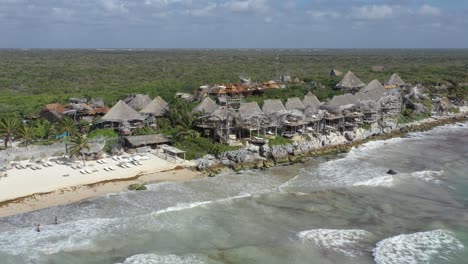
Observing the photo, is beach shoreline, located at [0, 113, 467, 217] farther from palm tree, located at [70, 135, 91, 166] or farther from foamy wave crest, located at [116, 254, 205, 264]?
foamy wave crest, located at [116, 254, 205, 264]

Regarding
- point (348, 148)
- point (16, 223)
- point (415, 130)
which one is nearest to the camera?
point (16, 223)

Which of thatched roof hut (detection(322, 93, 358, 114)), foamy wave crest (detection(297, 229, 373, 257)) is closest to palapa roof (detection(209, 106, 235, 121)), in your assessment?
thatched roof hut (detection(322, 93, 358, 114))

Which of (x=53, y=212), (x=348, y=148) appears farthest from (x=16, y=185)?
(x=348, y=148)

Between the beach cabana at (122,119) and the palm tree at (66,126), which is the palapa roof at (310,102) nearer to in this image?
the beach cabana at (122,119)

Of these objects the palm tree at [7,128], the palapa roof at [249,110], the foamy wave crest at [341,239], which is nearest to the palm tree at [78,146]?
the palm tree at [7,128]

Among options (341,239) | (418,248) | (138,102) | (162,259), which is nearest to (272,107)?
(138,102)

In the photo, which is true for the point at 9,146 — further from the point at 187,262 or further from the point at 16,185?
the point at 187,262
